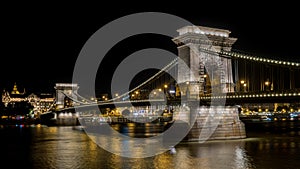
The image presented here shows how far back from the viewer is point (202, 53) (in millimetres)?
43688

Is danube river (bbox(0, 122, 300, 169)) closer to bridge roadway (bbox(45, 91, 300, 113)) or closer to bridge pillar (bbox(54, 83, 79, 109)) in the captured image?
bridge roadway (bbox(45, 91, 300, 113))

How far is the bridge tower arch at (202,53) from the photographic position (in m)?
42.8

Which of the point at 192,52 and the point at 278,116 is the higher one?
the point at 192,52

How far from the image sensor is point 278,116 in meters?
93.2

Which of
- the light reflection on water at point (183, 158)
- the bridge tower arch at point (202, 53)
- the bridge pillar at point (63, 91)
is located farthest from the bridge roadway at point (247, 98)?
the bridge pillar at point (63, 91)

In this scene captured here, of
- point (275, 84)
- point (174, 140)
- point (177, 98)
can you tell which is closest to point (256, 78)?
point (275, 84)

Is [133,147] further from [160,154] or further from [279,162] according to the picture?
[279,162]

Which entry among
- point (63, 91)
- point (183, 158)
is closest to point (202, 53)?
point (183, 158)

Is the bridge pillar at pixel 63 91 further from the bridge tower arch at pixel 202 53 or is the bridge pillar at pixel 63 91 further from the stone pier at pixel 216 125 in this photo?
the stone pier at pixel 216 125

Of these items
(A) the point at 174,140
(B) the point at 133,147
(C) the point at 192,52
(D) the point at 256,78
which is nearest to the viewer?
(B) the point at 133,147

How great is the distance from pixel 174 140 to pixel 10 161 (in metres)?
13.5

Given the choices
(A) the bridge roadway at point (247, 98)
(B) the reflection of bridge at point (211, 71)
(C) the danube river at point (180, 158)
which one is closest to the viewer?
(C) the danube river at point (180, 158)

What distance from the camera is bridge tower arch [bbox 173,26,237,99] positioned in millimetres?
42781

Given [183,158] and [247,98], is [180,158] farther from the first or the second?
[247,98]
